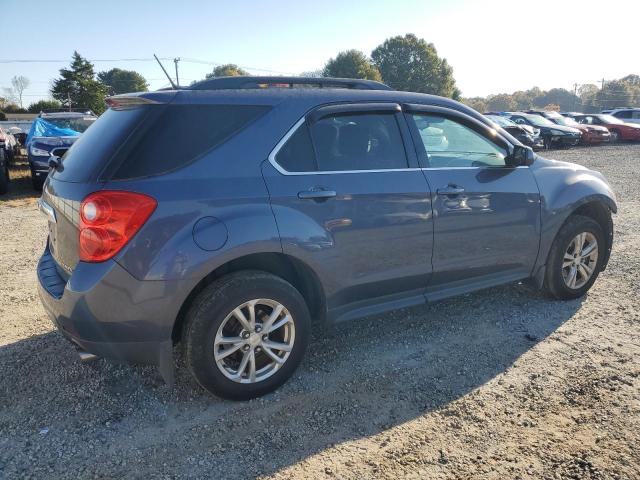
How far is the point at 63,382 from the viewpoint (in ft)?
10.5

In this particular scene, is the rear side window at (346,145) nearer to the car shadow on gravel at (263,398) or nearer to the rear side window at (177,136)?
the rear side window at (177,136)

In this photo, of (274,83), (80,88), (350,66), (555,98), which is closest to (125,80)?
(80,88)

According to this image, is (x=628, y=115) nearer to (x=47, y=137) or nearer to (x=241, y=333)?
(x=47, y=137)

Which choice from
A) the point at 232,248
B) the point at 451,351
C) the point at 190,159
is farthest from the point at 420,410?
the point at 190,159

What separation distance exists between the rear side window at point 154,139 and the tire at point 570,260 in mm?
2841

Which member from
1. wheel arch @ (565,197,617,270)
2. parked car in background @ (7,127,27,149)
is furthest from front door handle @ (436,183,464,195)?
parked car in background @ (7,127,27,149)

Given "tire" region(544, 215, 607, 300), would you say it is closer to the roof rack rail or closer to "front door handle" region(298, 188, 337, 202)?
the roof rack rail

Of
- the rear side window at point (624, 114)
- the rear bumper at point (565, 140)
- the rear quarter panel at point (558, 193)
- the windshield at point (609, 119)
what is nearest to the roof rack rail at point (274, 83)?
the rear quarter panel at point (558, 193)

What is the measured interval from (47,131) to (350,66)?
202 ft

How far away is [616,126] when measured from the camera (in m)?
25.1

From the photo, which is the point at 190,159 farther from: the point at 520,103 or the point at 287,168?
the point at 520,103

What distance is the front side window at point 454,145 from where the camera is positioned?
3627 millimetres

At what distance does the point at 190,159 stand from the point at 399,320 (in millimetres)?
2238

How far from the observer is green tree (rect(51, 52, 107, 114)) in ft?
156
